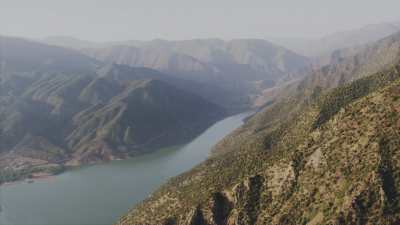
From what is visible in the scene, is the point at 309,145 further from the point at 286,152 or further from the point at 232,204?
the point at 232,204

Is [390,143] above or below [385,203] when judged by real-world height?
above

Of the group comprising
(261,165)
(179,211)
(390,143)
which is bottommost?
(179,211)

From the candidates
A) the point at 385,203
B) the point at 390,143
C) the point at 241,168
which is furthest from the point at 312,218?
the point at 241,168

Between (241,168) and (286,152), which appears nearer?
(286,152)

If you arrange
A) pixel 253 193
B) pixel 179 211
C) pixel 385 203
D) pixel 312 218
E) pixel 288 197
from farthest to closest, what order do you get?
pixel 179 211, pixel 253 193, pixel 288 197, pixel 312 218, pixel 385 203

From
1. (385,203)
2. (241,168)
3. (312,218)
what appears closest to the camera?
(385,203)

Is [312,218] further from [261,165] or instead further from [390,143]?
[261,165]
